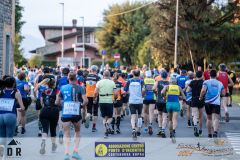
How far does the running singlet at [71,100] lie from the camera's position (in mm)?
12758

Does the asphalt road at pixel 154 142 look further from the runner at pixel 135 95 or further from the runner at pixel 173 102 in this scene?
the runner at pixel 135 95

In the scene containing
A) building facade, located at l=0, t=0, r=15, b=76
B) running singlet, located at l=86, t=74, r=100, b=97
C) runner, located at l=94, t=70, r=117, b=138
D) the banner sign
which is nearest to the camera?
the banner sign

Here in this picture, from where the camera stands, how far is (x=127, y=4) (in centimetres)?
7894

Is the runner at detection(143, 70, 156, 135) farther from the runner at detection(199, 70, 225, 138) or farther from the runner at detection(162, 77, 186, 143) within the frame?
the runner at detection(199, 70, 225, 138)

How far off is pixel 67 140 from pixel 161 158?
2086 millimetres

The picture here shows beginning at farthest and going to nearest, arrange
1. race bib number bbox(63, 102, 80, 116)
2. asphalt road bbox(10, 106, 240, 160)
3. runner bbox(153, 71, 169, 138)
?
1. runner bbox(153, 71, 169, 138)
2. asphalt road bbox(10, 106, 240, 160)
3. race bib number bbox(63, 102, 80, 116)

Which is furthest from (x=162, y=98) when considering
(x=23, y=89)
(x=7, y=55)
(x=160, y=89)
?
(x=7, y=55)

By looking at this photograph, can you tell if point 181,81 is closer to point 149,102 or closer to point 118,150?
point 149,102

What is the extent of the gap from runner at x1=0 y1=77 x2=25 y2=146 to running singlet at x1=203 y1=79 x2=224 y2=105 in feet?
19.5

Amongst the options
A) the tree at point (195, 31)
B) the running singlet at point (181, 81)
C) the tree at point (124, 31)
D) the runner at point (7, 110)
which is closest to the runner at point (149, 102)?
the running singlet at point (181, 81)

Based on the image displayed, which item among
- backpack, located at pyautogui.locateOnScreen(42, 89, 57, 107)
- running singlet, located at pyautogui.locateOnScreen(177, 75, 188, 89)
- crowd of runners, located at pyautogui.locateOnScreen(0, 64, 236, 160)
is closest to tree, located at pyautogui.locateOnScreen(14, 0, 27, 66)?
running singlet, located at pyautogui.locateOnScreen(177, 75, 188, 89)

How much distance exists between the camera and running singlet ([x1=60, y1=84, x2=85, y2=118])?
12758 mm

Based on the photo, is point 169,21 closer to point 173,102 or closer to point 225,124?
point 225,124

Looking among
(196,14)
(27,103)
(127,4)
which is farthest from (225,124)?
(127,4)
